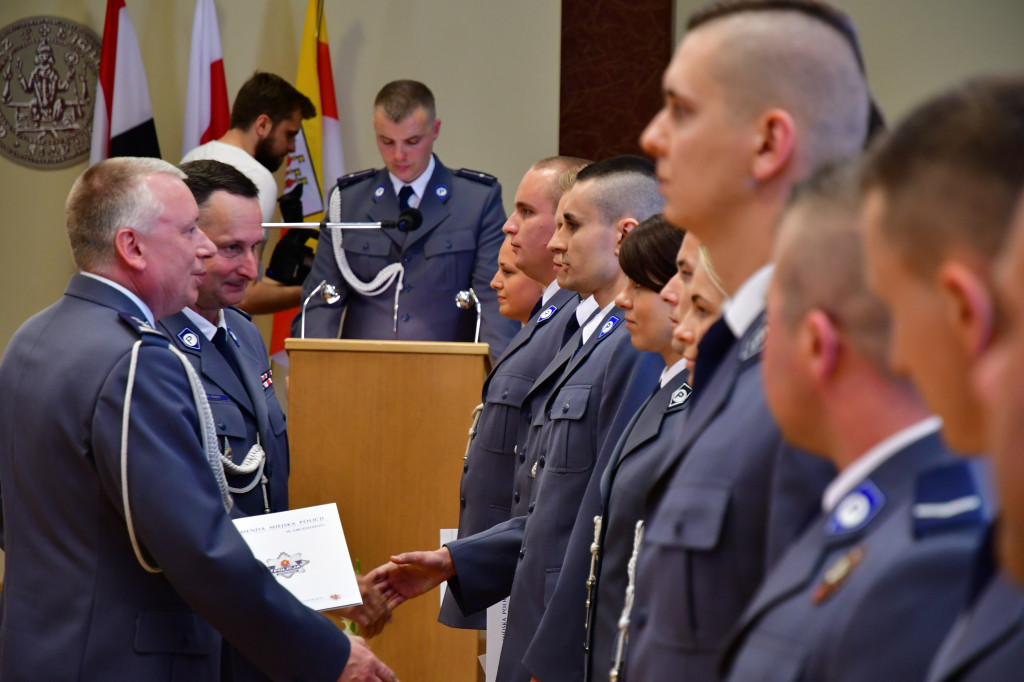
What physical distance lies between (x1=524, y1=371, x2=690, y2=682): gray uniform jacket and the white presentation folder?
17.3 inches

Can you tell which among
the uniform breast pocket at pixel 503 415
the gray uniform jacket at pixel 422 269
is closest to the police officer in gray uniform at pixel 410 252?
the gray uniform jacket at pixel 422 269

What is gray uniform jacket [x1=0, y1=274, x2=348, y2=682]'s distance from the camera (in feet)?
6.32

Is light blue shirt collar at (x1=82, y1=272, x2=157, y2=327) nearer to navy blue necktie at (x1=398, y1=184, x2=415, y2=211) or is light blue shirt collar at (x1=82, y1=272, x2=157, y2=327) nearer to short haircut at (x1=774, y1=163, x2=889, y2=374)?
short haircut at (x1=774, y1=163, x2=889, y2=374)

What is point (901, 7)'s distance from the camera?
17.9 ft

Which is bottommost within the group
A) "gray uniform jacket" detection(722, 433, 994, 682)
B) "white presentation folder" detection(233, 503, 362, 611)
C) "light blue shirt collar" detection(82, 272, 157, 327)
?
"white presentation folder" detection(233, 503, 362, 611)

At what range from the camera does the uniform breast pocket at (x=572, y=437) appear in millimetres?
2223

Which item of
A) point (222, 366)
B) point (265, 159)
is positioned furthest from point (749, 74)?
point (265, 159)

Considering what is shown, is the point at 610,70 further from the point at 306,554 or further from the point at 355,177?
the point at 306,554

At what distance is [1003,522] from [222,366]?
7.24ft

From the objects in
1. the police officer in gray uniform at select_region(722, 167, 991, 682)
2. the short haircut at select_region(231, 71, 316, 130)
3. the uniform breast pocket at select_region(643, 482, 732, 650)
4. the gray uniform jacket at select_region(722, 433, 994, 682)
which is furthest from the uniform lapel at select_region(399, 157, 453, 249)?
the gray uniform jacket at select_region(722, 433, 994, 682)

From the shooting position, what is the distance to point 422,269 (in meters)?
4.40

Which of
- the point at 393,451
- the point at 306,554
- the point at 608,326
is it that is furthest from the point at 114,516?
the point at 393,451

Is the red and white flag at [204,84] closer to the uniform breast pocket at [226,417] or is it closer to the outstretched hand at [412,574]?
the uniform breast pocket at [226,417]

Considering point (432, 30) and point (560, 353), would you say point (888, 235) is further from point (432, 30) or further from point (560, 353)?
point (432, 30)
